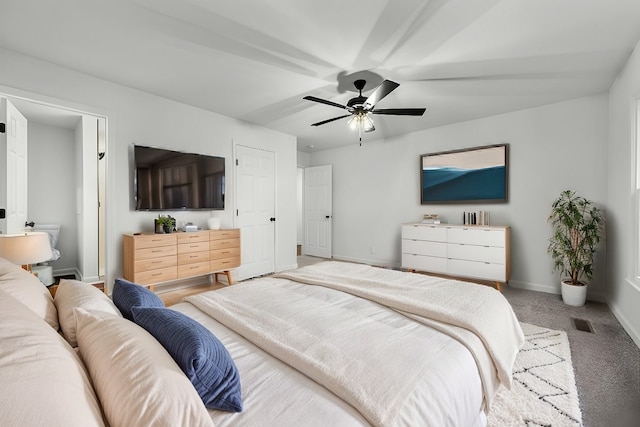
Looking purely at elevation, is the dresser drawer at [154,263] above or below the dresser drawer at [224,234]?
below

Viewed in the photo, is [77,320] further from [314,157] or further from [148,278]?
[314,157]

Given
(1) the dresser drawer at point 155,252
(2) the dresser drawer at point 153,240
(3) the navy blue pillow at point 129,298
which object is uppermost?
(2) the dresser drawer at point 153,240

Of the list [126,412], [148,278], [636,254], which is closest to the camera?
[126,412]

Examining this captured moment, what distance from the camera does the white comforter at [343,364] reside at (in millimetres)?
855

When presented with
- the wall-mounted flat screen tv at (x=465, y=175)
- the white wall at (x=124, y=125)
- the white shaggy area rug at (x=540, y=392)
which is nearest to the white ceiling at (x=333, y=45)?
the white wall at (x=124, y=125)

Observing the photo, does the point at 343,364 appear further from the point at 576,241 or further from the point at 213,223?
the point at 576,241

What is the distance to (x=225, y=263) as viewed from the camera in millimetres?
4020

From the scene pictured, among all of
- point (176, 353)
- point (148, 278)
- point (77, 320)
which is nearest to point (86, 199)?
point (148, 278)

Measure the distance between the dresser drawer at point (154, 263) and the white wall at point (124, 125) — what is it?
1.25 ft

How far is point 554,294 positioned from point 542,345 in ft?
6.26

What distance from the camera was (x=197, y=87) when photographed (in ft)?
11.0

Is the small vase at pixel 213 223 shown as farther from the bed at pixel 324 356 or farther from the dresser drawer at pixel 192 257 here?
the bed at pixel 324 356

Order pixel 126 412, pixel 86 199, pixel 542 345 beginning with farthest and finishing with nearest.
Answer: pixel 86 199 < pixel 542 345 < pixel 126 412

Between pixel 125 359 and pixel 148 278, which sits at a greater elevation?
pixel 125 359
